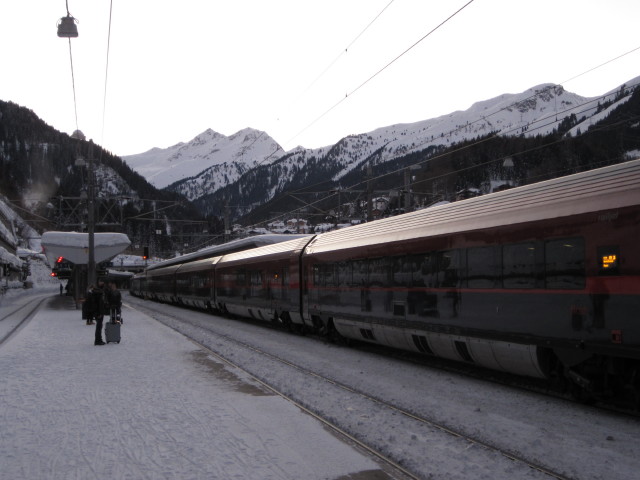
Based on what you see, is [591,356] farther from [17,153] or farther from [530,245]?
[17,153]

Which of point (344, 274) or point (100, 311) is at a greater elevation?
point (344, 274)

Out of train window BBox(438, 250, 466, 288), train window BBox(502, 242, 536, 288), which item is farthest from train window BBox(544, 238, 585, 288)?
train window BBox(438, 250, 466, 288)

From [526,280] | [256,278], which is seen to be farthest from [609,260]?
[256,278]

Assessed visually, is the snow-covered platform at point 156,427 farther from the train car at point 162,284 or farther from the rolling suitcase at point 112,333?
the train car at point 162,284

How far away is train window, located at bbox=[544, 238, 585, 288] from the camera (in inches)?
320

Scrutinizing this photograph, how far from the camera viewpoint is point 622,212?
7.56m

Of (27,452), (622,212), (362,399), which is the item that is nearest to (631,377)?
(622,212)

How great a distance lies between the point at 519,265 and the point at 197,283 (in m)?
28.1

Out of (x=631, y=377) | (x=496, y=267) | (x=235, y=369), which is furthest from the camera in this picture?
(x=235, y=369)

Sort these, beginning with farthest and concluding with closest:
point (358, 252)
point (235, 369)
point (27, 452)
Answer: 1. point (358, 252)
2. point (235, 369)
3. point (27, 452)

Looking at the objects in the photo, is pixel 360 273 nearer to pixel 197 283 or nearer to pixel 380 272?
pixel 380 272

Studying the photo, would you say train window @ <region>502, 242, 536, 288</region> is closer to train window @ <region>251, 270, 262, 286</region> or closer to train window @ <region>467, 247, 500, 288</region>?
train window @ <region>467, 247, 500, 288</region>

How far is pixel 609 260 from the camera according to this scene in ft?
25.2

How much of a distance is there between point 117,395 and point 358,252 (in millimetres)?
7157
